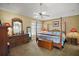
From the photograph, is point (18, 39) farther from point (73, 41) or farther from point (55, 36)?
point (73, 41)

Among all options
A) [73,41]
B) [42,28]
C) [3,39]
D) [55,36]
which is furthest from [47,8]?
[3,39]

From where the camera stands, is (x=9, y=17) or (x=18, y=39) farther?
(x=18, y=39)

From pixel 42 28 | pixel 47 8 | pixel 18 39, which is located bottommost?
pixel 18 39

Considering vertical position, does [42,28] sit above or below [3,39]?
above

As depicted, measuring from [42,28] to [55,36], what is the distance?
1.19ft

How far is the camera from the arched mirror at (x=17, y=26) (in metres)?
2.34

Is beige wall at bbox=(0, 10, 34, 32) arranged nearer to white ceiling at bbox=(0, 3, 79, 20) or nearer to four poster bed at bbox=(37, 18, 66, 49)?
white ceiling at bbox=(0, 3, 79, 20)

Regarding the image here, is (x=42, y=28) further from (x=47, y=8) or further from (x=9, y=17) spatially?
(x=9, y=17)

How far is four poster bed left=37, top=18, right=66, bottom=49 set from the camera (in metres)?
2.36

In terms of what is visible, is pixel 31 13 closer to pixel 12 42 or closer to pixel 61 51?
pixel 12 42

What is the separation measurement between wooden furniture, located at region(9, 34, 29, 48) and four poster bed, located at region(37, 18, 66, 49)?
31 centimetres

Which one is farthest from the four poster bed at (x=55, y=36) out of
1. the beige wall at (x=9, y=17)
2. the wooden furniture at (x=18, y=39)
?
the beige wall at (x=9, y=17)

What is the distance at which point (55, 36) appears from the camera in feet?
7.84

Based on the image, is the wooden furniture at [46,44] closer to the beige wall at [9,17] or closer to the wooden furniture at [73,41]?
the wooden furniture at [73,41]
